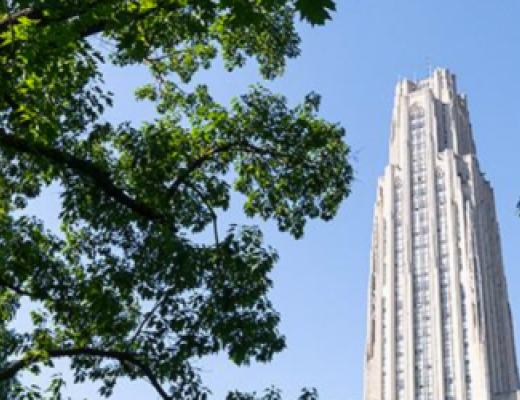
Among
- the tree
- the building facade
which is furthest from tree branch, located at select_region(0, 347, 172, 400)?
the building facade

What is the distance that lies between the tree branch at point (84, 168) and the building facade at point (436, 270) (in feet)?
294

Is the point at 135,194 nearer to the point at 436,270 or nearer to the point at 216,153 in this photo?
the point at 216,153

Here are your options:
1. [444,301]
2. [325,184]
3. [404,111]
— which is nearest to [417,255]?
[444,301]

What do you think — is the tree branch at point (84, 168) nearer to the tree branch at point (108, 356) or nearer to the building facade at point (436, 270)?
the tree branch at point (108, 356)

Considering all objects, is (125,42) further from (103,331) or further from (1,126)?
(103,331)

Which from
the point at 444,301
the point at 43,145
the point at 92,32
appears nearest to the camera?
the point at 92,32

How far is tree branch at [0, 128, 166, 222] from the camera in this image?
10.6m

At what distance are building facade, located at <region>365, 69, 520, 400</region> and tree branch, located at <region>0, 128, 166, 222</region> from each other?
89465mm

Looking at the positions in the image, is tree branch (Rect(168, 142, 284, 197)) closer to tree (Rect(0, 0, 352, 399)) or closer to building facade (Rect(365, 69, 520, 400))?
tree (Rect(0, 0, 352, 399))

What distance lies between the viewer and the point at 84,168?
11.5 meters

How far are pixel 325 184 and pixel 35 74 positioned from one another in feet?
19.9

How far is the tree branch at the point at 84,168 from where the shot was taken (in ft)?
34.8

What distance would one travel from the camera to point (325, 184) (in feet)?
46.3

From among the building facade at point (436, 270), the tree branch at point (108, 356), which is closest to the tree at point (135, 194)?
the tree branch at point (108, 356)
